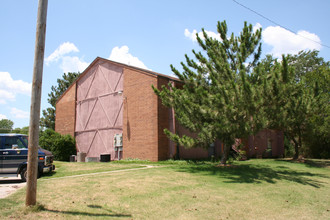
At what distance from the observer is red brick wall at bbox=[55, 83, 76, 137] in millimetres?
28250

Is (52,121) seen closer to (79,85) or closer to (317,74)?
(79,85)

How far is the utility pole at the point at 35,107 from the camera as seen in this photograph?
652 centimetres

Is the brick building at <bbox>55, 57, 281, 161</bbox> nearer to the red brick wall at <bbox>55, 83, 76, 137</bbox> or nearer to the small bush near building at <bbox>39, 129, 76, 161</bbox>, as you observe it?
the red brick wall at <bbox>55, 83, 76, 137</bbox>

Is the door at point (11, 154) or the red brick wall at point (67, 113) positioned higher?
the red brick wall at point (67, 113)

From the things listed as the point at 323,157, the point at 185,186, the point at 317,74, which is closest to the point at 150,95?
the point at 185,186

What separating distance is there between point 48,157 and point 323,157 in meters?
28.7

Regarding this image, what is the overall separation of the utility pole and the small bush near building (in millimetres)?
20046

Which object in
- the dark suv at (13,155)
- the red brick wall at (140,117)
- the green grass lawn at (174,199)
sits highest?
the red brick wall at (140,117)

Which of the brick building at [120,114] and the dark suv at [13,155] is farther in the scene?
the brick building at [120,114]

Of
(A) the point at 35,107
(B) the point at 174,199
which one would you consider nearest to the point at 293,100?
(B) the point at 174,199

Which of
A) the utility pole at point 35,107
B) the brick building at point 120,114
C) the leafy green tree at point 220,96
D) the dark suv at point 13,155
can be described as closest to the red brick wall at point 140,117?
the brick building at point 120,114

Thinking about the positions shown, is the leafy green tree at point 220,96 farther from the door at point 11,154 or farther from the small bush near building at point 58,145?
the small bush near building at point 58,145

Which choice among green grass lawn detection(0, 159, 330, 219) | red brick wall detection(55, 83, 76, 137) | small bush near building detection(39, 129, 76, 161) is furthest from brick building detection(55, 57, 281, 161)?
green grass lawn detection(0, 159, 330, 219)

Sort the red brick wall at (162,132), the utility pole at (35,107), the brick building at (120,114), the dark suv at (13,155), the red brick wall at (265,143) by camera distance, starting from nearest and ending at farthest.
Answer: the utility pole at (35,107) → the dark suv at (13,155) → the red brick wall at (162,132) → the brick building at (120,114) → the red brick wall at (265,143)
